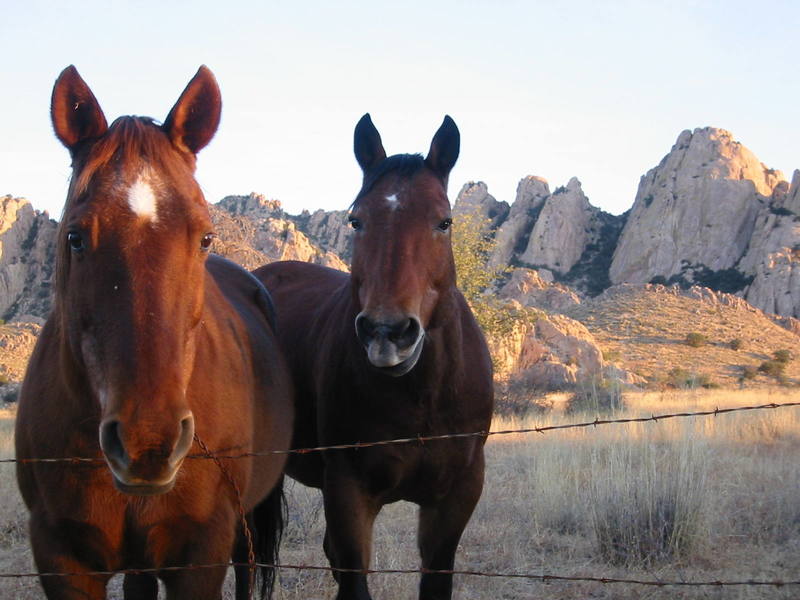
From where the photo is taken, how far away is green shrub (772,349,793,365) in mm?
33987

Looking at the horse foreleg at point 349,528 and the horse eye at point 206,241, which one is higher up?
the horse eye at point 206,241

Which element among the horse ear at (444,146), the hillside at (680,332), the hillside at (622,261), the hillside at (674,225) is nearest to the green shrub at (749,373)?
the hillside at (680,332)

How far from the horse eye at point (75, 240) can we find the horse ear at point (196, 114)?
602 mm

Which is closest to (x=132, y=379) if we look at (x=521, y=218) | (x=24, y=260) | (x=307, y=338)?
(x=307, y=338)

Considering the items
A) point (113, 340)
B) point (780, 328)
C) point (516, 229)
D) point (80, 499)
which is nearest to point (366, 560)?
point (80, 499)

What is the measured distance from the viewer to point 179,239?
2.33m

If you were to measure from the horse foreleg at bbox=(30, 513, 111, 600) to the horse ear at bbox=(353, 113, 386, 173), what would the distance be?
263 cm

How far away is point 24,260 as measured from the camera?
178ft

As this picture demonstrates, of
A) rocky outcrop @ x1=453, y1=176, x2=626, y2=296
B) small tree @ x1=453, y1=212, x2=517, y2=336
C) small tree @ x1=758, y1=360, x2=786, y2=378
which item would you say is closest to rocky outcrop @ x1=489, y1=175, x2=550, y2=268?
rocky outcrop @ x1=453, y1=176, x2=626, y2=296

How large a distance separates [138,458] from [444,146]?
2751 millimetres

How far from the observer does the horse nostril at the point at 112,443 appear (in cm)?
199

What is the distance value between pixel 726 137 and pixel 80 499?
86083mm

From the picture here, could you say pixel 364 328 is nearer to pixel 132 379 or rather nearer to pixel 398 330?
pixel 398 330

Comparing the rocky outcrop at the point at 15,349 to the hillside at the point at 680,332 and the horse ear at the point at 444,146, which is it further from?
the horse ear at the point at 444,146
